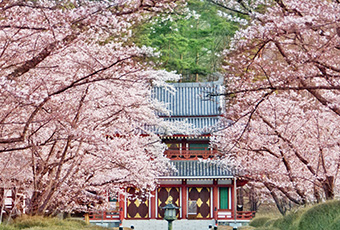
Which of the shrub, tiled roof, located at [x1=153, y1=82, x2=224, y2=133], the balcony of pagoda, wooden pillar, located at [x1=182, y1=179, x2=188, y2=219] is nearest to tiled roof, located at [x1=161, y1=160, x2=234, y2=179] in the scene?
the balcony of pagoda

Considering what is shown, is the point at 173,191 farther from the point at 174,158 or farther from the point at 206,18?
the point at 206,18

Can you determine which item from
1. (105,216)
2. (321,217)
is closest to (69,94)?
(321,217)

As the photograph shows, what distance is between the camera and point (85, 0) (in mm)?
8250

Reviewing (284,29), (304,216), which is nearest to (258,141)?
(304,216)

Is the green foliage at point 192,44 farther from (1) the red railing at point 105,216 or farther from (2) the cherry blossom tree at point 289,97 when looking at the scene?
(2) the cherry blossom tree at point 289,97

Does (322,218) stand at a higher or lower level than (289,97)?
lower

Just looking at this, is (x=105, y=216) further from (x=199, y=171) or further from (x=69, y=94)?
→ (x=69, y=94)

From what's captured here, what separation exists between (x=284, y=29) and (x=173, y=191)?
75.8ft

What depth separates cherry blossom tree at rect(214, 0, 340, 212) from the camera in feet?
28.4

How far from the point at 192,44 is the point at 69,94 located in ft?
102

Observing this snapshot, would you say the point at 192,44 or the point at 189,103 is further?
the point at 192,44

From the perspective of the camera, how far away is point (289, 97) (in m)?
17.3

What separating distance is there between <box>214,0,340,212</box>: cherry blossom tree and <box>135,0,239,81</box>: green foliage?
2062 centimetres

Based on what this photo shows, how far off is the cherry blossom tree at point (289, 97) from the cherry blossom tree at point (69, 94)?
1894 millimetres
